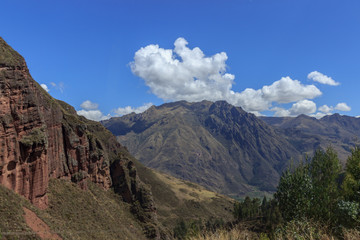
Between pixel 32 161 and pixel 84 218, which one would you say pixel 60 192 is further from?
pixel 32 161

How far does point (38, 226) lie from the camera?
4284cm

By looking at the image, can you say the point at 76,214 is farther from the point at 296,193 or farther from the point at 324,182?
the point at 324,182

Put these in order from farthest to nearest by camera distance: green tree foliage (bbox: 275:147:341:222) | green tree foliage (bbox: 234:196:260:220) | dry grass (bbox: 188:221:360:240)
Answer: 1. green tree foliage (bbox: 234:196:260:220)
2. green tree foliage (bbox: 275:147:341:222)
3. dry grass (bbox: 188:221:360:240)

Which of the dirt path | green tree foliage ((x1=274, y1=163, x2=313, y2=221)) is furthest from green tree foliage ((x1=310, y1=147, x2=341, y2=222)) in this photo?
the dirt path

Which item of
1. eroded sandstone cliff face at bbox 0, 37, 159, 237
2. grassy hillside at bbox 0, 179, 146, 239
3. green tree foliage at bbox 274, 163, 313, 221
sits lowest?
grassy hillside at bbox 0, 179, 146, 239

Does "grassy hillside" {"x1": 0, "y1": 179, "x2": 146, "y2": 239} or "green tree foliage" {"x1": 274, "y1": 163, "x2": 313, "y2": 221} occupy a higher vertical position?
"green tree foliage" {"x1": 274, "y1": 163, "x2": 313, "y2": 221}

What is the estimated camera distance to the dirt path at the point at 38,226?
40.6 m

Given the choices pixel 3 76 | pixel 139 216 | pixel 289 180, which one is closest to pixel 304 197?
pixel 289 180

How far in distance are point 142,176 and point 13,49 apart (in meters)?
145

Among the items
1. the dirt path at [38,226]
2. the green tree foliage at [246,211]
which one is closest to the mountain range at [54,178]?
the dirt path at [38,226]

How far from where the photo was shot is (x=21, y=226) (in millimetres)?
36406

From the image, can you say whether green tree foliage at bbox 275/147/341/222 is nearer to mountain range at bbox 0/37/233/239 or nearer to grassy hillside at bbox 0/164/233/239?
grassy hillside at bbox 0/164/233/239

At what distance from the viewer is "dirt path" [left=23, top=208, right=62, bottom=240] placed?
4058 cm

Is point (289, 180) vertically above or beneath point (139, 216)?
above
